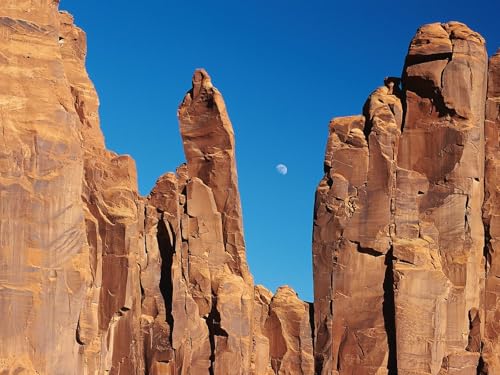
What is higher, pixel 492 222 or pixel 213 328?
pixel 492 222

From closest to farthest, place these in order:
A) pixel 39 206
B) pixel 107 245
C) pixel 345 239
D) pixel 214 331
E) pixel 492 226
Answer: pixel 39 206 → pixel 107 245 → pixel 492 226 → pixel 345 239 → pixel 214 331

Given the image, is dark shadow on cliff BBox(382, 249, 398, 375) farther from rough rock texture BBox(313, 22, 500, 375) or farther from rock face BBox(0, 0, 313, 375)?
rock face BBox(0, 0, 313, 375)

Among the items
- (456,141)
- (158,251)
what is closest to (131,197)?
(158,251)

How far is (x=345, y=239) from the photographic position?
52.6m

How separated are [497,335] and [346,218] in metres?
8.30

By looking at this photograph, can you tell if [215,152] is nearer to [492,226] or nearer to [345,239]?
[345,239]

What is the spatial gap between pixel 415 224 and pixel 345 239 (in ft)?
10.6

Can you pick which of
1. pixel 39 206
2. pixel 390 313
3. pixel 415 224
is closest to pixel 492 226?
pixel 415 224

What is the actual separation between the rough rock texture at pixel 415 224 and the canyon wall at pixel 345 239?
62mm

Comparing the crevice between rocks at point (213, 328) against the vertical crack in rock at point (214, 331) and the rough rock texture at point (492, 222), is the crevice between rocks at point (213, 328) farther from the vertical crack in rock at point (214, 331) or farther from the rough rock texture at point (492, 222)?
the rough rock texture at point (492, 222)

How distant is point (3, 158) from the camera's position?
29.6m

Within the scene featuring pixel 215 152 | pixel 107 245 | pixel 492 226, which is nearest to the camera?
pixel 107 245

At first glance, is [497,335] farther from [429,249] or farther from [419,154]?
[419,154]

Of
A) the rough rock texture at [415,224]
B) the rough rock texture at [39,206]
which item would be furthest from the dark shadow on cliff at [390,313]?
the rough rock texture at [39,206]
